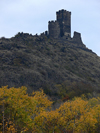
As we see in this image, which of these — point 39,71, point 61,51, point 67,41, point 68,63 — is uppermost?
point 67,41

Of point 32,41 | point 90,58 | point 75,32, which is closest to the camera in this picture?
point 32,41

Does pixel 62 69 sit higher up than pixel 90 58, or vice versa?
pixel 90 58

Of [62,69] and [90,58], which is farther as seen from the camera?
[90,58]

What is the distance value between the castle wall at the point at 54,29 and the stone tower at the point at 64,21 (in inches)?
101

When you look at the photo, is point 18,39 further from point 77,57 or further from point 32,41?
point 77,57

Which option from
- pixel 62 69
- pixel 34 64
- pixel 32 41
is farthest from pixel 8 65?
pixel 32 41

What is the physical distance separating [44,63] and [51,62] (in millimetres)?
3477

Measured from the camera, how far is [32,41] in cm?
7156

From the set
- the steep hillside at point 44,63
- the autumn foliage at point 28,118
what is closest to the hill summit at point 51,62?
the steep hillside at point 44,63

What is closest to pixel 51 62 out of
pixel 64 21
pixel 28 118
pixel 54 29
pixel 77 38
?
pixel 54 29

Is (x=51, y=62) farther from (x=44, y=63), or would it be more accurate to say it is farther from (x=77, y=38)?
(x=77, y=38)

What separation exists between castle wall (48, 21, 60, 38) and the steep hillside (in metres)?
2.31

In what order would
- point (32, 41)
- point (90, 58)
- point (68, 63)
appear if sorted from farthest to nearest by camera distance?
point (90, 58), point (32, 41), point (68, 63)

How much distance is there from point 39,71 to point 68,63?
15086 mm
